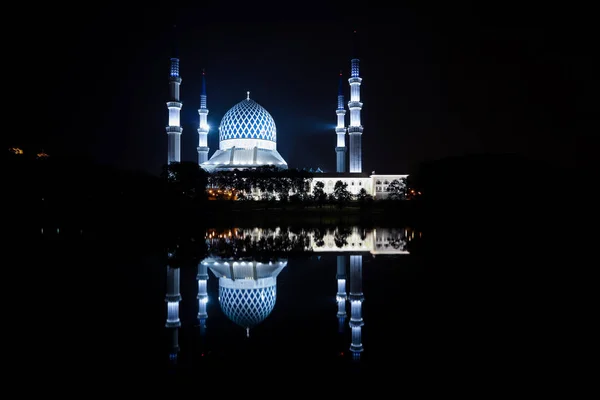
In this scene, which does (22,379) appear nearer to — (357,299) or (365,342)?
(365,342)

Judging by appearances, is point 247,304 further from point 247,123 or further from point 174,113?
point 247,123

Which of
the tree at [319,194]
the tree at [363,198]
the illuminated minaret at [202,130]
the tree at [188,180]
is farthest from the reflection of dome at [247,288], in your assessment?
the illuminated minaret at [202,130]

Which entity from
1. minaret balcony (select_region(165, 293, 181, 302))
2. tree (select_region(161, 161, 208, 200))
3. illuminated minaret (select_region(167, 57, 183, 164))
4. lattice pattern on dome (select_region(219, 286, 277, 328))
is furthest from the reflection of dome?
illuminated minaret (select_region(167, 57, 183, 164))

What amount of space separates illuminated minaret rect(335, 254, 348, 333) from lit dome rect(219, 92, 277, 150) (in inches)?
1402

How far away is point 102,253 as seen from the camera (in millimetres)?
11734

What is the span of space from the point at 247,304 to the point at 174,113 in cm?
3631

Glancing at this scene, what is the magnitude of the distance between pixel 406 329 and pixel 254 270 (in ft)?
14.9

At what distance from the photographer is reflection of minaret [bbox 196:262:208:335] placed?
5.82 meters

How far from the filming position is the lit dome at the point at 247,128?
45188 mm

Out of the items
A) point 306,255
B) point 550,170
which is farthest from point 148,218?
point 550,170

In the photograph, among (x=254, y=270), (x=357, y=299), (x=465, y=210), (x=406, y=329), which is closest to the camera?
(x=406, y=329)

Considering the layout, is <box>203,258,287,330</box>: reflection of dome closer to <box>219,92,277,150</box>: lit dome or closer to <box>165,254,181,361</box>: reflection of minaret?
<box>165,254,181,361</box>: reflection of minaret

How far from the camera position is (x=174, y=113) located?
4000 cm

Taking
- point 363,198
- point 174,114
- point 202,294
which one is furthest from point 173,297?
point 174,114
